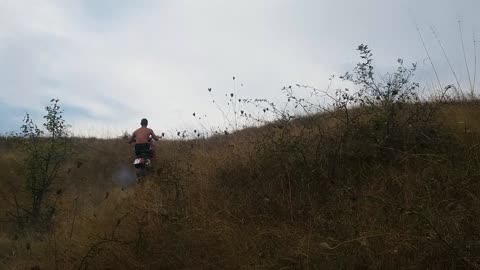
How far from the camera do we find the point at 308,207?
571 cm

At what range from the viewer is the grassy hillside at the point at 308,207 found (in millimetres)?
4523

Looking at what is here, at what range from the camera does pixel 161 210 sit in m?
6.27

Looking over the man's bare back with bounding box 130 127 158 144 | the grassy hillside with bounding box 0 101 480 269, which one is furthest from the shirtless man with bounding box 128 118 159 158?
the grassy hillside with bounding box 0 101 480 269

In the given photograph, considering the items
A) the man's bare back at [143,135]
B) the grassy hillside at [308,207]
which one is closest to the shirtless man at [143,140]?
the man's bare back at [143,135]

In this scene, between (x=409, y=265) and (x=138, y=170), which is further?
(x=138, y=170)

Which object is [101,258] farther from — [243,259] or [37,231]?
[37,231]

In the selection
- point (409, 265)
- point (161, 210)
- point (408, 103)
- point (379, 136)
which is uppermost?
point (408, 103)

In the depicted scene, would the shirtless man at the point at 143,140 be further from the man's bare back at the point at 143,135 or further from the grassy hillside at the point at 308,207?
the grassy hillside at the point at 308,207

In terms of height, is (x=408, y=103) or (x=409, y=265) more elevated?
(x=408, y=103)

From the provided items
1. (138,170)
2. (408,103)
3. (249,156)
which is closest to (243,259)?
(249,156)

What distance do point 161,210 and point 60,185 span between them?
22.4 feet

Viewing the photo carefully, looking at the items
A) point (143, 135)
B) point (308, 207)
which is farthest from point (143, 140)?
point (308, 207)

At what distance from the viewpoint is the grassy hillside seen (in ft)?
14.8

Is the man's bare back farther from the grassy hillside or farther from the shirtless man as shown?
the grassy hillside
